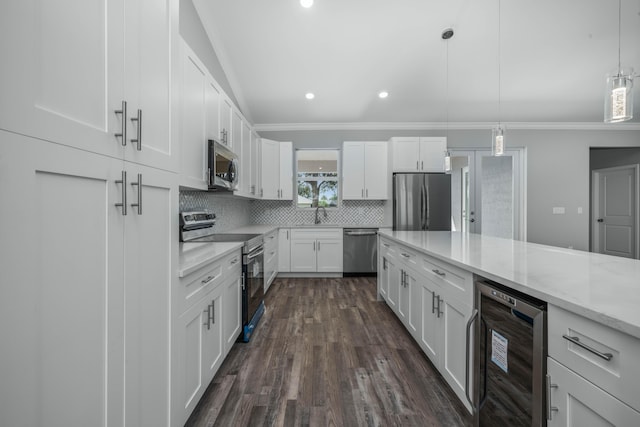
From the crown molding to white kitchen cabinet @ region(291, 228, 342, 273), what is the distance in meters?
2.09

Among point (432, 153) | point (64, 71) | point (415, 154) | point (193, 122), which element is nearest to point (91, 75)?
point (64, 71)

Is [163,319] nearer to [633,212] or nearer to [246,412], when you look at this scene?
[246,412]

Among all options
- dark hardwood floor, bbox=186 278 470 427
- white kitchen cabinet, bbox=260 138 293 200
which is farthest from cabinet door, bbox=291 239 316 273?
dark hardwood floor, bbox=186 278 470 427

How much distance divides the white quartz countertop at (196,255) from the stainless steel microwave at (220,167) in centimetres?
56

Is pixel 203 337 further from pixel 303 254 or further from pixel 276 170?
pixel 276 170

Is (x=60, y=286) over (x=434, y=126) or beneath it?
beneath

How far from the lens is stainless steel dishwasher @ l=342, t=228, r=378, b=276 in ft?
15.2

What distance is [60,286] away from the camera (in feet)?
2.15

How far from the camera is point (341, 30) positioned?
122 inches

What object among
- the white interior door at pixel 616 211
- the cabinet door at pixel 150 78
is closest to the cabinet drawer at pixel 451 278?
the cabinet door at pixel 150 78

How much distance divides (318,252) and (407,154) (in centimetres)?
228

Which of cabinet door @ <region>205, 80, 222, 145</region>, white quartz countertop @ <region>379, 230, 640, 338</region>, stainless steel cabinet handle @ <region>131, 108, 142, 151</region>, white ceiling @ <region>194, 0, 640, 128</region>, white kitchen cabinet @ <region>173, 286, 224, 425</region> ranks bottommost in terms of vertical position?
white kitchen cabinet @ <region>173, 286, 224, 425</region>

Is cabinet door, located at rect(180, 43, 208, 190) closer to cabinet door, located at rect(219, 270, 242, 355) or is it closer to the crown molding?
cabinet door, located at rect(219, 270, 242, 355)

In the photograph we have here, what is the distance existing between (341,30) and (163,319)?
132 inches
